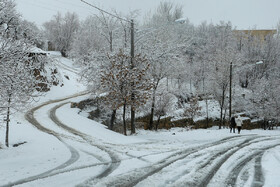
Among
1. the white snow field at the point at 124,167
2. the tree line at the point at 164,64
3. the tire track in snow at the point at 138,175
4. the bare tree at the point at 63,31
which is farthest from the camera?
the bare tree at the point at 63,31

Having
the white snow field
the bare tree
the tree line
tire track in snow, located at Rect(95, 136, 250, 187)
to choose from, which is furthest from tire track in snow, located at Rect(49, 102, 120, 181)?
the bare tree

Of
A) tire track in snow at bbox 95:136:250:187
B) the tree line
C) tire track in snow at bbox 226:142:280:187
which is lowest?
tire track in snow at bbox 226:142:280:187

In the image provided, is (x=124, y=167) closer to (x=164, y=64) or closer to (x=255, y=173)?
(x=255, y=173)

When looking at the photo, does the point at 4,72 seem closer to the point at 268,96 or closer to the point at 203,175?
the point at 203,175

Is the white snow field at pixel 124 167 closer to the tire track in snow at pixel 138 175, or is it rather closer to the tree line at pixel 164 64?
the tire track in snow at pixel 138 175

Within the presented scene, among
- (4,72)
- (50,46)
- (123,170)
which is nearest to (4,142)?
(4,72)

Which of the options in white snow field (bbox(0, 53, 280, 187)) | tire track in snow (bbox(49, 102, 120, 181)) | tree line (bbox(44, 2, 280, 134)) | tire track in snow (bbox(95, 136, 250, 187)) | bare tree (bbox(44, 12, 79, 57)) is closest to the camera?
tire track in snow (bbox(95, 136, 250, 187))

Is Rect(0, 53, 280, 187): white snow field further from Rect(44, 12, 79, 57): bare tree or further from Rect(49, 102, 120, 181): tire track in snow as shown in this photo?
Rect(44, 12, 79, 57): bare tree

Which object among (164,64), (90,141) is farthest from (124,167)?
(164,64)

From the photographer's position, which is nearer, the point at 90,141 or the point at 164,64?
the point at 90,141

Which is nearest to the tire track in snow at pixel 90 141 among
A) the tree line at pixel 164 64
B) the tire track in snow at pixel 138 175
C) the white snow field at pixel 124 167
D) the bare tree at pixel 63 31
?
the white snow field at pixel 124 167

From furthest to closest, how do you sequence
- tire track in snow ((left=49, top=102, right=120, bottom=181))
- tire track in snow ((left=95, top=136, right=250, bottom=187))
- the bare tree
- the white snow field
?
the bare tree, tire track in snow ((left=49, top=102, right=120, bottom=181)), the white snow field, tire track in snow ((left=95, top=136, right=250, bottom=187))

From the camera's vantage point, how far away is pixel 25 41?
9.02 m

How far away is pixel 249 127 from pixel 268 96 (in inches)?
238
